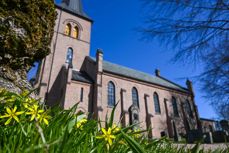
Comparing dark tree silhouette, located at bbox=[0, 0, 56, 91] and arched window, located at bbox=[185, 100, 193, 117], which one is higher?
arched window, located at bbox=[185, 100, 193, 117]

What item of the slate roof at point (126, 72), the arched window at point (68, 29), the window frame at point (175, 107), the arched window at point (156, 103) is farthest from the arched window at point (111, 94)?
the window frame at point (175, 107)

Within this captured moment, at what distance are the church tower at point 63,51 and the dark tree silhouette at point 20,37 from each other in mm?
17477

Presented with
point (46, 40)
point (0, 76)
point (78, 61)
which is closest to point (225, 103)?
point (46, 40)

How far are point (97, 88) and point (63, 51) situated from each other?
324 inches

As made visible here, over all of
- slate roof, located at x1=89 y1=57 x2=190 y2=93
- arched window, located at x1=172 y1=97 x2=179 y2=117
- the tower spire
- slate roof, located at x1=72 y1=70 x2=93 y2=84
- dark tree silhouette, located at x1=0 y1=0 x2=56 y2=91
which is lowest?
dark tree silhouette, located at x1=0 y1=0 x2=56 y2=91

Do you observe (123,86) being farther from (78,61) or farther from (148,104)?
(78,61)

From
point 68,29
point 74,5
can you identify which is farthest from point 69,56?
point 74,5

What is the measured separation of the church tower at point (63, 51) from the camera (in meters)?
21.6

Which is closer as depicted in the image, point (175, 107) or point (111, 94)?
point (111, 94)

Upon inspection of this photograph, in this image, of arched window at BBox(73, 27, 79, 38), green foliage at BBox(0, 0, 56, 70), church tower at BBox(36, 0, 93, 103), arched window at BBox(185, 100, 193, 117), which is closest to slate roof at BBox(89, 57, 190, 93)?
arched window at BBox(185, 100, 193, 117)

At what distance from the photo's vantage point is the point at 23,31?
2949mm

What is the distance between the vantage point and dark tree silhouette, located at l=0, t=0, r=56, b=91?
273 cm

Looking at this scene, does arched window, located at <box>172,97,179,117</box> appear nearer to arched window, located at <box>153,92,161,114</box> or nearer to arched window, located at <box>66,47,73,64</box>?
arched window, located at <box>153,92,161,114</box>

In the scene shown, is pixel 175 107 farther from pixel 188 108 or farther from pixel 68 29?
pixel 68 29
